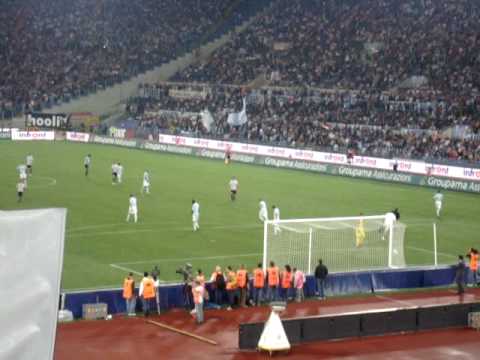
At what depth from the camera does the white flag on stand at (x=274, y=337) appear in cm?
1866

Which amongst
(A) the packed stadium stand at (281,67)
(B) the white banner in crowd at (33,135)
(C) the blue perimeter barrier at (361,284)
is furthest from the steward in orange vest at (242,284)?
(B) the white banner in crowd at (33,135)

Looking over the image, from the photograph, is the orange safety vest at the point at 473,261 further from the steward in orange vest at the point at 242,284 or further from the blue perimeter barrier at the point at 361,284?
the steward in orange vest at the point at 242,284

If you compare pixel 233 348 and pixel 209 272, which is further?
pixel 209 272

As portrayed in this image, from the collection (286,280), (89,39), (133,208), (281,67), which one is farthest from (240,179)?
(89,39)

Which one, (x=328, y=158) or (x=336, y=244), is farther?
(x=328, y=158)

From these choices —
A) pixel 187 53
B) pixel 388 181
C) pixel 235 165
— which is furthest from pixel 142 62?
pixel 388 181

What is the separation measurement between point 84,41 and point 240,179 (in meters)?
45.1

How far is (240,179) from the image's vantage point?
51.0 meters

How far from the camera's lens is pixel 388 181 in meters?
51.4

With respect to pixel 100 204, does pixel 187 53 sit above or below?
above

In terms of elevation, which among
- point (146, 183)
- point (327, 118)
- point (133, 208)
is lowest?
point (133, 208)

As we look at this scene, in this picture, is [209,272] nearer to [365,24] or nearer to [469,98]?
[469,98]

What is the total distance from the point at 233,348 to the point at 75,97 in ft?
219

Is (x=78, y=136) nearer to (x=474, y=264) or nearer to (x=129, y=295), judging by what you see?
(x=474, y=264)
